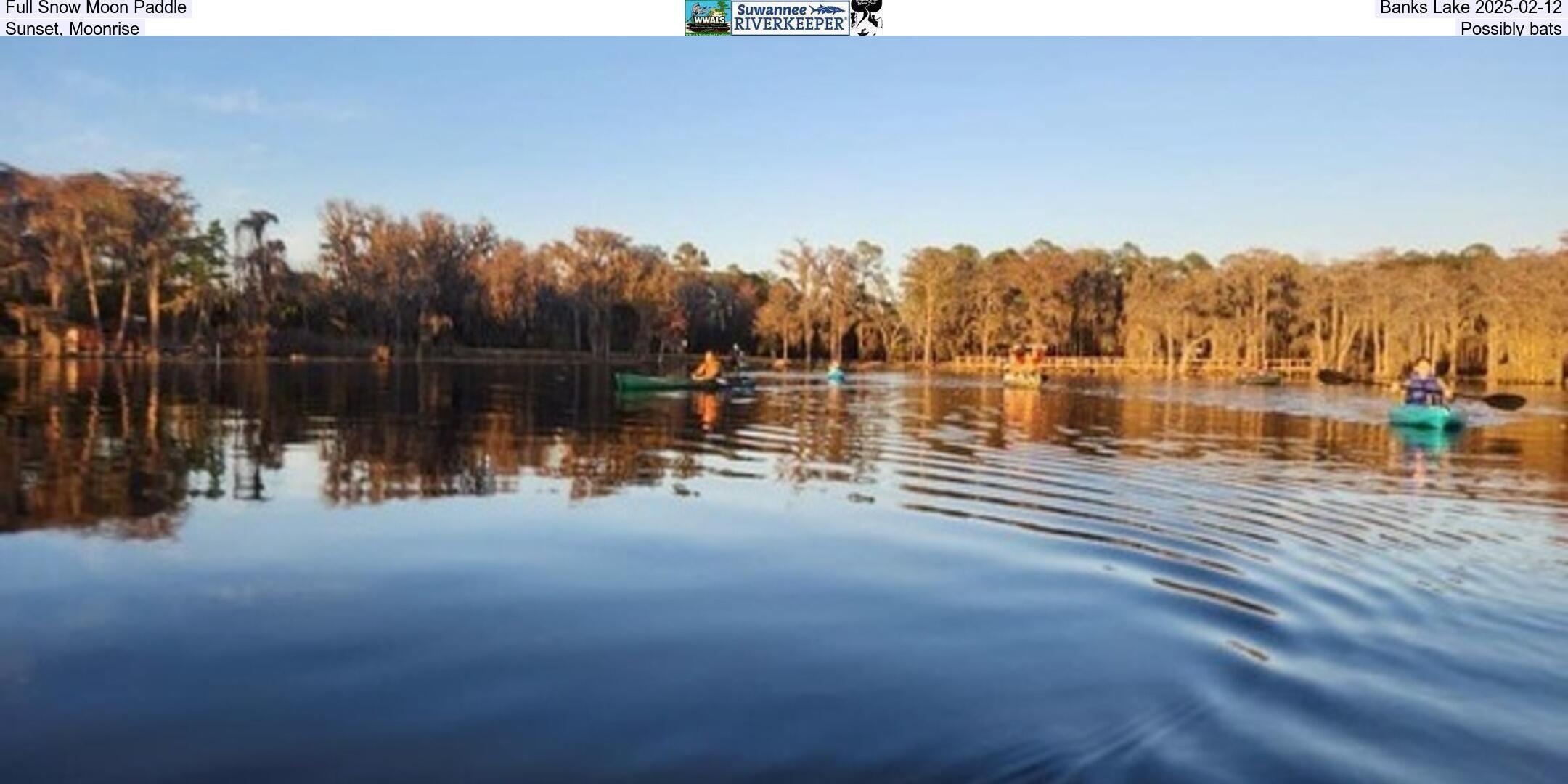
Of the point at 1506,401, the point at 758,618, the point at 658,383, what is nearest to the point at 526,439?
the point at 758,618

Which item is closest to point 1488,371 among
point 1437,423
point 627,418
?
point 1437,423

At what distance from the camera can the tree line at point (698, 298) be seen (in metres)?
77.2

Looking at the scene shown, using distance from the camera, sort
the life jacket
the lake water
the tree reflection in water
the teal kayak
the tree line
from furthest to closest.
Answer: the tree line < the life jacket < the teal kayak < the tree reflection in water < the lake water

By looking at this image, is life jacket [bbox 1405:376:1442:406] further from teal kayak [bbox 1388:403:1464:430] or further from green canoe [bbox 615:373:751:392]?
green canoe [bbox 615:373:751:392]

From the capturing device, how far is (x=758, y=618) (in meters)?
8.48

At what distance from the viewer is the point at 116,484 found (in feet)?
47.0

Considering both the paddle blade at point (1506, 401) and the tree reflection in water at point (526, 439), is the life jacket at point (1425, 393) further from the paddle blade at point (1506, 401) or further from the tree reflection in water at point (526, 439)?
the paddle blade at point (1506, 401)

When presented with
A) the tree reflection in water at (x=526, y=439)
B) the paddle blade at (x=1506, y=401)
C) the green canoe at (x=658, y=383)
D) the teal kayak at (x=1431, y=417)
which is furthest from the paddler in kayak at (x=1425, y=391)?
the green canoe at (x=658, y=383)

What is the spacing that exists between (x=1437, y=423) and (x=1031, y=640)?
28.8 metres

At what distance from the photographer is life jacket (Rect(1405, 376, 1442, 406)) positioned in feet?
108

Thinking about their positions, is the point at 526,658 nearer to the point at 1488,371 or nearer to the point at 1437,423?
the point at 1437,423

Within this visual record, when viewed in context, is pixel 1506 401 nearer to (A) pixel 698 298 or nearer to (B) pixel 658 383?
(B) pixel 658 383

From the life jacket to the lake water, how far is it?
14230 mm

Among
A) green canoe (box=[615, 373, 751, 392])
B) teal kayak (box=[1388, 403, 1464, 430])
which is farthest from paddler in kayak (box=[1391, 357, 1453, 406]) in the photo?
green canoe (box=[615, 373, 751, 392])
